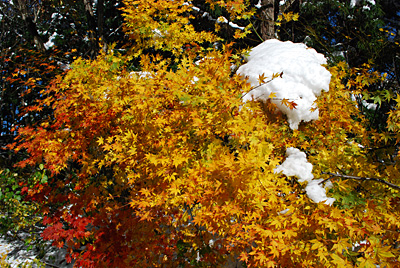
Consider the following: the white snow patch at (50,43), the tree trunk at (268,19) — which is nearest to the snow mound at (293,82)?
the tree trunk at (268,19)

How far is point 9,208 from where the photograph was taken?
4902mm

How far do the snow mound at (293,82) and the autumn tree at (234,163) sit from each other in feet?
0.05

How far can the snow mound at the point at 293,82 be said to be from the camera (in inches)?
106

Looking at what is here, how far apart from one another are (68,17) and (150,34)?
221 inches

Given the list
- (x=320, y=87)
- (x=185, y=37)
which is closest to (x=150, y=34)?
(x=185, y=37)

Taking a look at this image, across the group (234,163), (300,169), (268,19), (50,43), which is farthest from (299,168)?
(50,43)

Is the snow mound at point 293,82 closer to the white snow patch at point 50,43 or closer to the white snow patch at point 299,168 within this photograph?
the white snow patch at point 299,168

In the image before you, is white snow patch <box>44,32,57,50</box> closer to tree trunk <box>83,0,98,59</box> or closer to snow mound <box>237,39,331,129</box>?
tree trunk <box>83,0,98,59</box>

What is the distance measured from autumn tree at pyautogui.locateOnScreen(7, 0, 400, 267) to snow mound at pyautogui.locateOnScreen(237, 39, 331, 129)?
0.02 meters

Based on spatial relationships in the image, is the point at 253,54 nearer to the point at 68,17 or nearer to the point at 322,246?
the point at 322,246

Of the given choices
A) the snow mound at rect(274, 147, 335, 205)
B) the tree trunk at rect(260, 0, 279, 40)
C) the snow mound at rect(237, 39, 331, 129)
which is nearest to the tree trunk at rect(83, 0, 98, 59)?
the tree trunk at rect(260, 0, 279, 40)

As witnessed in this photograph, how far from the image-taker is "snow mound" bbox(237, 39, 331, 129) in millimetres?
2701

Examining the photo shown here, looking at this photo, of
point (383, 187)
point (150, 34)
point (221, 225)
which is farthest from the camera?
point (150, 34)

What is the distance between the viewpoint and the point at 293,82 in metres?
2.78
